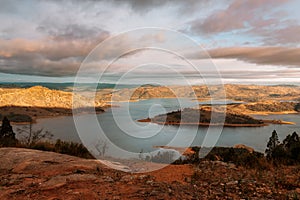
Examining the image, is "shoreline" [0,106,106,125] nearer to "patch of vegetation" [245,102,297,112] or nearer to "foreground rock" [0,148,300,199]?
"foreground rock" [0,148,300,199]

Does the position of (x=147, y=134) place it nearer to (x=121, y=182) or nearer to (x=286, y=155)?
(x=286, y=155)

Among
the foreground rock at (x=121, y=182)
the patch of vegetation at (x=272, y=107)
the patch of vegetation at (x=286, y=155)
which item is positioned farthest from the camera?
the patch of vegetation at (x=272, y=107)

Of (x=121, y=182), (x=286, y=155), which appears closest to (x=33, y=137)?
(x=121, y=182)

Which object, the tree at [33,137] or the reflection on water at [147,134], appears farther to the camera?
the reflection on water at [147,134]

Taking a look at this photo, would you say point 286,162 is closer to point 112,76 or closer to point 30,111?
point 112,76

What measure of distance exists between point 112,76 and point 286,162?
24.7ft

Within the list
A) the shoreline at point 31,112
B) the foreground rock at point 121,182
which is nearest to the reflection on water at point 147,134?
the foreground rock at point 121,182

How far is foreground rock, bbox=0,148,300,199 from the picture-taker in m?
4.92

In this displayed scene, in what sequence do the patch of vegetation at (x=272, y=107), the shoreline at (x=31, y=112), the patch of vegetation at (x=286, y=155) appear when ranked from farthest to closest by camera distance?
the patch of vegetation at (x=272, y=107)
the shoreline at (x=31, y=112)
the patch of vegetation at (x=286, y=155)

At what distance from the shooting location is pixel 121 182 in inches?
228

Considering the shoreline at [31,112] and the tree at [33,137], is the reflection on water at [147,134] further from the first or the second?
the shoreline at [31,112]

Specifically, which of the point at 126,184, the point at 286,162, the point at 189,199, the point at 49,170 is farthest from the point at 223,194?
the point at 286,162

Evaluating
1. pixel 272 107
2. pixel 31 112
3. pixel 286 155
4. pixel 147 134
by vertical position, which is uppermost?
pixel 286 155

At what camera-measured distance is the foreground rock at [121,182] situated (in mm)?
4922
